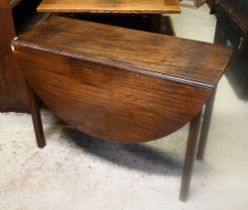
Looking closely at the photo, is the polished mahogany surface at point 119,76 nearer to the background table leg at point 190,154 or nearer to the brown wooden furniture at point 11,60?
the background table leg at point 190,154

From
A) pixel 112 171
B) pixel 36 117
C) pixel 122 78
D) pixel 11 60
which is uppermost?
pixel 122 78

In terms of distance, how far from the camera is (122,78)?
117 cm

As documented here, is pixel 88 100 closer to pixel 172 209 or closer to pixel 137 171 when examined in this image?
pixel 137 171

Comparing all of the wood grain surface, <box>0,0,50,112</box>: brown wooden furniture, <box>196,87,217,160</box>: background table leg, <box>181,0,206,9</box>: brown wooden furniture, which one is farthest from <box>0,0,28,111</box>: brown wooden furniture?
<box>181,0,206,9</box>: brown wooden furniture

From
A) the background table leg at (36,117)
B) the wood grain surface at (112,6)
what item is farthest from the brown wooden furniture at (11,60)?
the background table leg at (36,117)

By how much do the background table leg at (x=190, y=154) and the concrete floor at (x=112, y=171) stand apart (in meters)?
0.06

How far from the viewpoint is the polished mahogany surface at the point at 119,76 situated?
1.12 meters

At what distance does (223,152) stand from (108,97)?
713 millimetres

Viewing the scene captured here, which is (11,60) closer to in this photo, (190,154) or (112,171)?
(112,171)

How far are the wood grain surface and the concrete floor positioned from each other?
0.60 m

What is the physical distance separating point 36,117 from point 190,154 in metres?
0.75

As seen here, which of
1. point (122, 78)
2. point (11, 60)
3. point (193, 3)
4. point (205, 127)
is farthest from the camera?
point (193, 3)

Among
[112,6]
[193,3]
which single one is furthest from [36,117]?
[193,3]

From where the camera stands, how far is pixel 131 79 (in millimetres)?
1154
